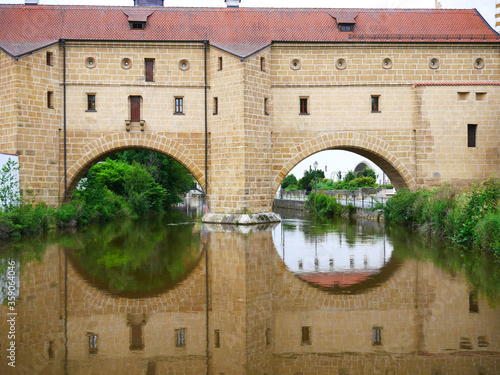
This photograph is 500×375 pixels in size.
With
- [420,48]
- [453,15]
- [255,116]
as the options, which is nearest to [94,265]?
[255,116]

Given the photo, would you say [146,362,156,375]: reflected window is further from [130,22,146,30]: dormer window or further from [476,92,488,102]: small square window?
[476,92,488,102]: small square window

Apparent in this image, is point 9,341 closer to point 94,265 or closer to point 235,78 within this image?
point 94,265

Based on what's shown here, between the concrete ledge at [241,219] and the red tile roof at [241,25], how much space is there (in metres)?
6.69

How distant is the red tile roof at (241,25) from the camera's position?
75.2ft

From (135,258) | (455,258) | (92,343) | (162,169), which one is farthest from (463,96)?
(162,169)

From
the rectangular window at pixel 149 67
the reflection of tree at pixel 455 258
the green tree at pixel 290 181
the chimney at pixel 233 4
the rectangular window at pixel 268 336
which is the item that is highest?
the chimney at pixel 233 4

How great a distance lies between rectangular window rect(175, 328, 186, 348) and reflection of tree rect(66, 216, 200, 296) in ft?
7.59

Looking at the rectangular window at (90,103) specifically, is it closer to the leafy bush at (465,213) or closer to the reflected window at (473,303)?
the leafy bush at (465,213)

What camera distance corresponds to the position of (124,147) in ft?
75.1

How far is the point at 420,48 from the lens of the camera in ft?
77.0

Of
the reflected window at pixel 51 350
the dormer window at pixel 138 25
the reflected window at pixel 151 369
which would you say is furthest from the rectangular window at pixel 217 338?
the dormer window at pixel 138 25

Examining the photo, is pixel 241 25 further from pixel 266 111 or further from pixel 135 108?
pixel 135 108

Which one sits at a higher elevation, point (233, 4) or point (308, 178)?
point (233, 4)

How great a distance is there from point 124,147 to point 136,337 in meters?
17.2
